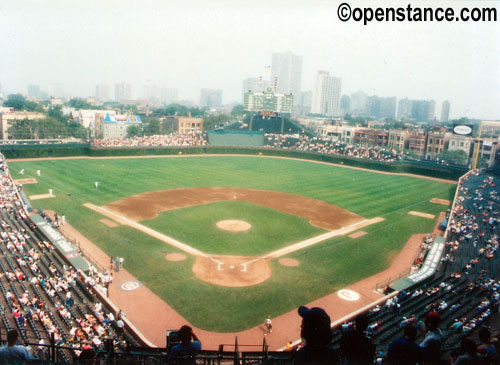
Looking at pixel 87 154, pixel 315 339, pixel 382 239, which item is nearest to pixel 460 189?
pixel 382 239

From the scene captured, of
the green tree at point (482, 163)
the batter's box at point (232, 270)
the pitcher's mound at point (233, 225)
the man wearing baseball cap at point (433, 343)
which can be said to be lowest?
the batter's box at point (232, 270)

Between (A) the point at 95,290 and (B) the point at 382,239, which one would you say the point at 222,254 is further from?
(B) the point at 382,239

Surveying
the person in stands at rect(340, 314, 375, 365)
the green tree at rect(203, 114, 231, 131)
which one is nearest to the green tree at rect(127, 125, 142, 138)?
the green tree at rect(203, 114, 231, 131)

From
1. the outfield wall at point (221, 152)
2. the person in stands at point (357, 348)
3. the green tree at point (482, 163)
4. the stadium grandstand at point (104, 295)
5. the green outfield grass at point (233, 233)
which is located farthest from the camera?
the green tree at point (482, 163)

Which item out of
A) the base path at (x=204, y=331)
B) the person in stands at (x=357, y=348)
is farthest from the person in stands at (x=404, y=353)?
the base path at (x=204, y=331)

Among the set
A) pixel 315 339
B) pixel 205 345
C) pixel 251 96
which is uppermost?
pixel 251 96

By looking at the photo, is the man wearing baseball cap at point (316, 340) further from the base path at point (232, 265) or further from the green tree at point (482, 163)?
the green tree at point (482, 163)

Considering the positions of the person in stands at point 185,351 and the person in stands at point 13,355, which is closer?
the person in stands at point 185,351

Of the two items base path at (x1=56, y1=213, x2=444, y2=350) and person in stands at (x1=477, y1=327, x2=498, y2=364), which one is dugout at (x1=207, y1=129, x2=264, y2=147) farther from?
person in stands at (x1=477, y1=327, x2=498, y2=364)
